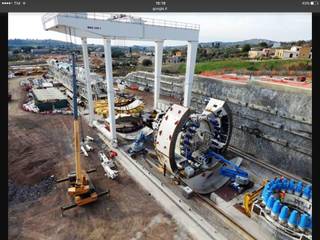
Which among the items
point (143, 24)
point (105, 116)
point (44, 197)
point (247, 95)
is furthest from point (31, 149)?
point (247, 95)

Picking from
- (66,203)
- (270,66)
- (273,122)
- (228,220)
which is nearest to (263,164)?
(273,122)

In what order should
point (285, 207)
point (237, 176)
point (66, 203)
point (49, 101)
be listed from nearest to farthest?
point (285, 207), point (66, 203), point (237, 176), point (49, 101)

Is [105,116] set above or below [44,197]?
above

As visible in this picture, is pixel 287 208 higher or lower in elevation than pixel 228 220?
higher

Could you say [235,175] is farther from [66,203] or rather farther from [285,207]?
[66,203]

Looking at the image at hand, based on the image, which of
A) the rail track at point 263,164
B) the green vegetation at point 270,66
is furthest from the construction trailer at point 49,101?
the green vegetation at point 270,66

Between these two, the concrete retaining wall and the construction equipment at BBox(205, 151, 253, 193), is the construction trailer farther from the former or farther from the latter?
the construction equipment at BBox(205, 151, 253, 193)

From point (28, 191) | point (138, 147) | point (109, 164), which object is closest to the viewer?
point (28, 191)

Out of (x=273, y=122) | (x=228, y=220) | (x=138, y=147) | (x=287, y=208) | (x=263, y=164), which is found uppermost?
(x=273, y=122)

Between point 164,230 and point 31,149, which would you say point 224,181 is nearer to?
point 164,230
